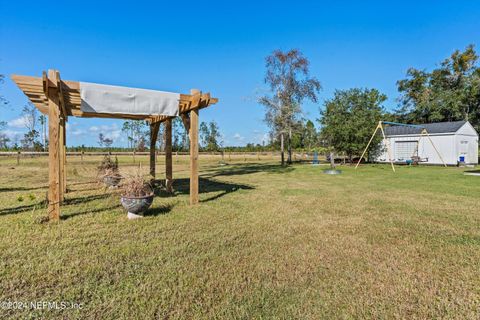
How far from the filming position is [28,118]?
37781 mm

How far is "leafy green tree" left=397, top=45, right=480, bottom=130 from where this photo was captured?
24766 millimetres

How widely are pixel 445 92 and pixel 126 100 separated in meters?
32.0

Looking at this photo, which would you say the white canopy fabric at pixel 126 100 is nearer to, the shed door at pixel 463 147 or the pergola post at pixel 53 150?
the pergola post at pixel 53 150

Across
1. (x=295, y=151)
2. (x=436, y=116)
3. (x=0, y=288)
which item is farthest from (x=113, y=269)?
(x=295, y=151)

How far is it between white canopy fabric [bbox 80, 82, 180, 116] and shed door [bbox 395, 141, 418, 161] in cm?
2038

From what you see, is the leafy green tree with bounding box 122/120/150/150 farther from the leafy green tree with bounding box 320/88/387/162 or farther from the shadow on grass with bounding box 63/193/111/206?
the shadow on grass with bounding box 63/193/111/206

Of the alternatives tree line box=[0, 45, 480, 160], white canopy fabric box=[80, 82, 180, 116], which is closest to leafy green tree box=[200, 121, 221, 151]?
tree line box=[0, 45, 480, 160]

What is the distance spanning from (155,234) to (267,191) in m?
4.38

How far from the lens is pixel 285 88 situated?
65.0 ft

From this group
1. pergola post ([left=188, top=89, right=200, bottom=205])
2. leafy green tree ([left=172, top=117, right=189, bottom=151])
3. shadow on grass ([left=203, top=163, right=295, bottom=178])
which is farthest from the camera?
leafy green tree ([left=172, top=117, right=189, bottom=151])

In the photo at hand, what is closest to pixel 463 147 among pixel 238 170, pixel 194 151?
pixel 238 170

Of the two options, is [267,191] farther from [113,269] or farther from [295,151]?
[295,151]

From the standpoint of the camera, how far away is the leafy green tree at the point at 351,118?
18594mm

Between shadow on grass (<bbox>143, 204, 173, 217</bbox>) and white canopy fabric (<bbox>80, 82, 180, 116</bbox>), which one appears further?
shadow on grass (<bbox>143, 204, 173, 217</bbox>)
